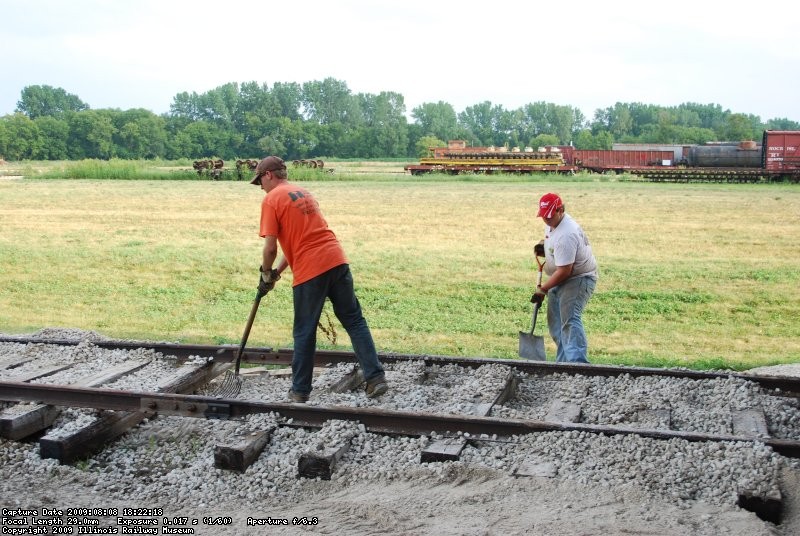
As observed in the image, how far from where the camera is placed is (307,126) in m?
129

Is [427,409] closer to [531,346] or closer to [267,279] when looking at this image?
[267,279]

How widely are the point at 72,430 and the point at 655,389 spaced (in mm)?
4531

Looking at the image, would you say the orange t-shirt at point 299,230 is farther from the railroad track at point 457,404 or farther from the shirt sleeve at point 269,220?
the railroad track at point 457,404

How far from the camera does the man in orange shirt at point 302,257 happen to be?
6.43 meters

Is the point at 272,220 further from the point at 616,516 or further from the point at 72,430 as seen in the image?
the point at 616,516

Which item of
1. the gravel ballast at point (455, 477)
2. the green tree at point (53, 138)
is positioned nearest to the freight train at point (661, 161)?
the gravel ballast at point (455, 477)

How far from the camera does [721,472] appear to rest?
4.98 meters

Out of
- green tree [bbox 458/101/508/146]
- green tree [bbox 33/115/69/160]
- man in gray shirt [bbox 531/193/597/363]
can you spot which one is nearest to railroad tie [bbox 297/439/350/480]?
man in gray shirt [bbox 531/193/597/363]

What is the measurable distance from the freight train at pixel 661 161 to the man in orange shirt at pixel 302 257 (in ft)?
143

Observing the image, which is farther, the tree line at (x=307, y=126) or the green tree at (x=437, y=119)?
the green tree at (x=437, y=119)

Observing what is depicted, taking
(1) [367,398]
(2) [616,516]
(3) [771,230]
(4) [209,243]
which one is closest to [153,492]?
(1) [367,398]

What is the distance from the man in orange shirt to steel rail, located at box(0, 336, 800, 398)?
1.12 meters

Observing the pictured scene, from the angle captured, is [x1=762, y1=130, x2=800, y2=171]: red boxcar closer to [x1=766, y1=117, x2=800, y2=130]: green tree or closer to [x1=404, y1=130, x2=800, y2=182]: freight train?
[x1=404, y1=130, x2=800, y2=182]: freight train

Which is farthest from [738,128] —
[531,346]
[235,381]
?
[235,381]
